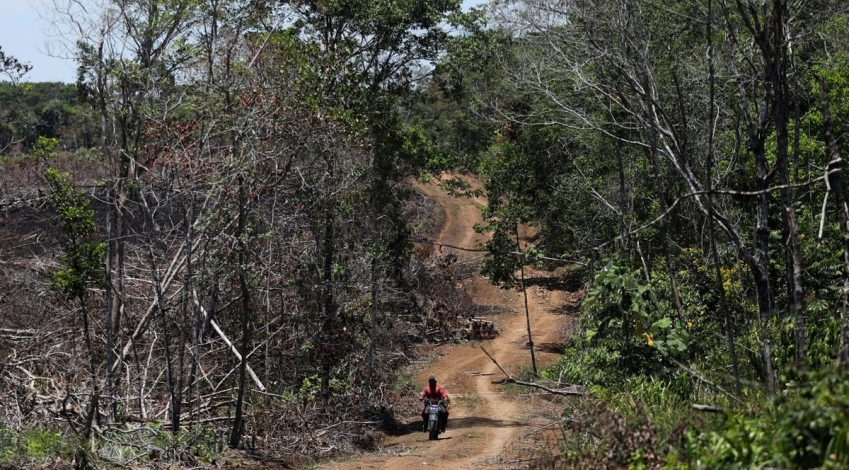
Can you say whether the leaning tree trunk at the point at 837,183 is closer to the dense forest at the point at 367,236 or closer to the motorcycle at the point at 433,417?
the dense forest at the point at 367,236

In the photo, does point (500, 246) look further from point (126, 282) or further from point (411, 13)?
point (126, 282)

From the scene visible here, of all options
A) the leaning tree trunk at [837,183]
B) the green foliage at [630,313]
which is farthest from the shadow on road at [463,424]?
the leaning tree trunk at [837,183]

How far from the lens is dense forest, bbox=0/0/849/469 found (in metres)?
9.98

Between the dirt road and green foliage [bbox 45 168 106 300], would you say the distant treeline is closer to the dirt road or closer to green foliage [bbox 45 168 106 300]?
green foliage [bbox 45 168 106 300]

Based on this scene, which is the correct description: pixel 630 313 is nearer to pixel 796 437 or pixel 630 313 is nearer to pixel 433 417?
pixel 796 437

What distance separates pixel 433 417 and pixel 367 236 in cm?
553

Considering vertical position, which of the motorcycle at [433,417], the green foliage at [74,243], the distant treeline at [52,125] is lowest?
the motorcycle at [433,417]

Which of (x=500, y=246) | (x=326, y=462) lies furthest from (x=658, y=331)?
(x=500, y=246)

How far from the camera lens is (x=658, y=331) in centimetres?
1117

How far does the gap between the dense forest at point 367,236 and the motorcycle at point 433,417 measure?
1.51 m

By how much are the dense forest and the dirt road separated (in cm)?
133

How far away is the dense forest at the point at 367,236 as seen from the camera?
9984 mm

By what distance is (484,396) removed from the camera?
82.2 ft

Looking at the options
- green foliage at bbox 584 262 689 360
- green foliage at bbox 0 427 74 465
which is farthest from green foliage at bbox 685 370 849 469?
green foliage at bbox 0 427 74 465
